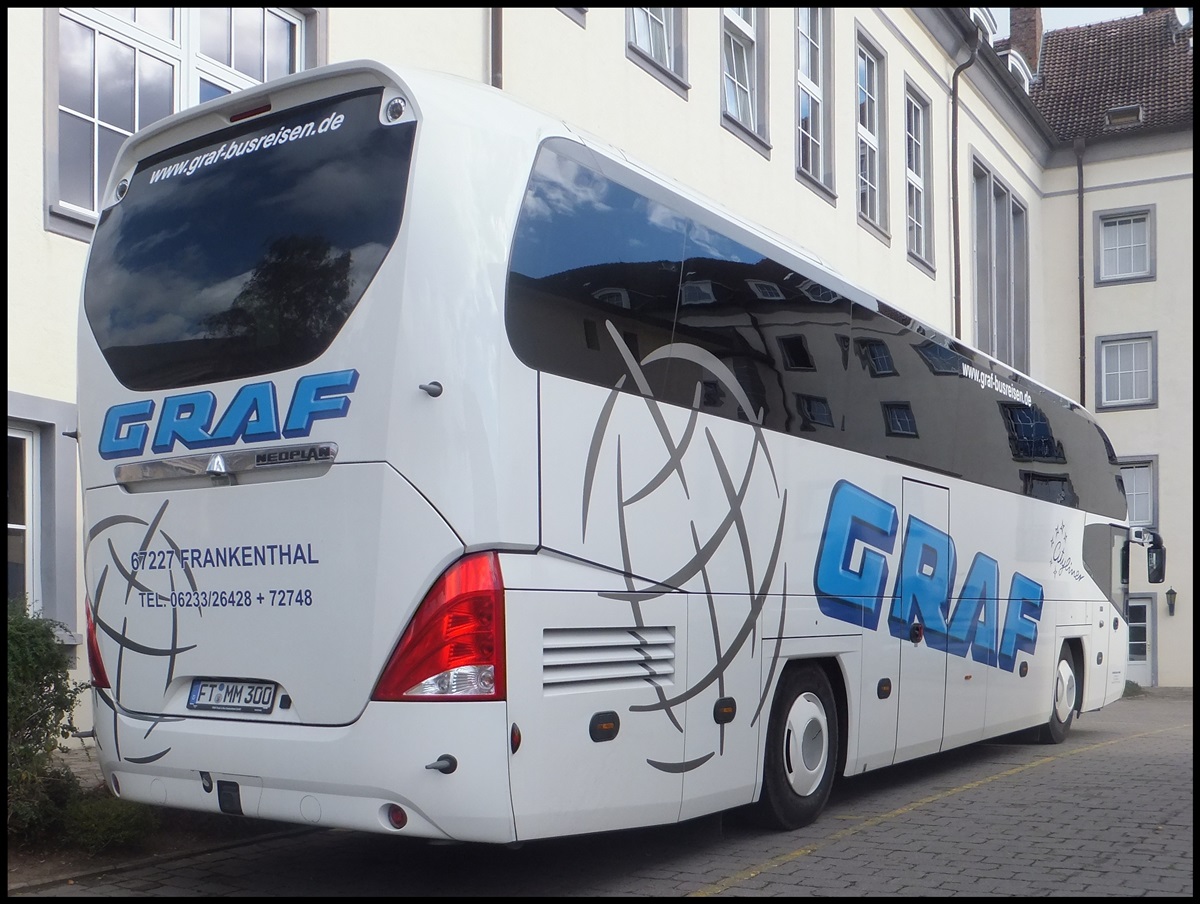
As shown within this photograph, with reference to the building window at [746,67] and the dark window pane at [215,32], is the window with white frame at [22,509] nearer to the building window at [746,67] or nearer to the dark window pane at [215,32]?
the dark window pane at [215,32]

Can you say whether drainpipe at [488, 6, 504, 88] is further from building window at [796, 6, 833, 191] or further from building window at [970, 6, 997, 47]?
building window at [970, 6, 997, 47]

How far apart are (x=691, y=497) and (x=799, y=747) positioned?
6.55ft

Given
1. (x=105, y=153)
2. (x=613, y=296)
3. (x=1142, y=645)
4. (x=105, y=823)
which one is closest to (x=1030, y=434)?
(x=613, y=296)

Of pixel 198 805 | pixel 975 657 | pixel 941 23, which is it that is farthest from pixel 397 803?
pixel 941 23

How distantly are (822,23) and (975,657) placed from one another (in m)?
14.5

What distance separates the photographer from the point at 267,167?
6.48 m

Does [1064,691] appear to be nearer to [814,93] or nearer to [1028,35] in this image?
[814,93]

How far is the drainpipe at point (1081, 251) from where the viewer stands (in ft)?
116

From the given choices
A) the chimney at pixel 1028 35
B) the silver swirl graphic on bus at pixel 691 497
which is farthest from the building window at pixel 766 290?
the chimney at pixel 1028 35

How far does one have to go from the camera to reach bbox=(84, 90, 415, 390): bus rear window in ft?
20.1

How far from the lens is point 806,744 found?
8461 mm

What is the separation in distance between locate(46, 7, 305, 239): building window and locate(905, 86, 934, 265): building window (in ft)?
55.0

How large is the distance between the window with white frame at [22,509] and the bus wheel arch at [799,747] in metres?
5.35

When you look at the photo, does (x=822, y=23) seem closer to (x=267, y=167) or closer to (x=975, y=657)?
→ (x=975, y=657)
